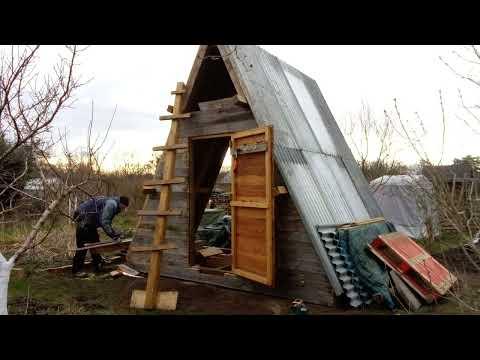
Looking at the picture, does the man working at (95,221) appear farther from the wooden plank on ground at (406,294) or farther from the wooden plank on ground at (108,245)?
the wooden plank on ground at (406,294)

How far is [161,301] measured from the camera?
19.5 ft

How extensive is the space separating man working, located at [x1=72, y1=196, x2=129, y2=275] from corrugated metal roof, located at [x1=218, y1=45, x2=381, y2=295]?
3503 millimetres

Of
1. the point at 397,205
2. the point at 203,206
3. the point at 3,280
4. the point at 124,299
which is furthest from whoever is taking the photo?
the point at 397,205

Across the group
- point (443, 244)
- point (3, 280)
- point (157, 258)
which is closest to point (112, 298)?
point (157, 258)

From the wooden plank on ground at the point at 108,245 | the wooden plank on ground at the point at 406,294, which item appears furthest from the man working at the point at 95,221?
the wooden plank on ground at the point at 406,294

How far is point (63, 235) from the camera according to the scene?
10078mm

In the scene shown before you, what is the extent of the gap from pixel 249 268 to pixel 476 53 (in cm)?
430

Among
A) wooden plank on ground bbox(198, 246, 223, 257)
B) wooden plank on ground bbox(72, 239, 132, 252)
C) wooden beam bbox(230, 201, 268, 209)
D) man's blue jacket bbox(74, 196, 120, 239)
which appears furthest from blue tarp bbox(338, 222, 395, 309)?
wooden plank on ground bbox(72, 239, 132, 252)

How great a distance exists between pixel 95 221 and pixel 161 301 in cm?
297

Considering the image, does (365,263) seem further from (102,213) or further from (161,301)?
(102,213)

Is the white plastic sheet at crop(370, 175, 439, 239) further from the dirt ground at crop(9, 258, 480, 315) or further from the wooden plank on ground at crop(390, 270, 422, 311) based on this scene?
the wooden plank on ground at crop(390, 270, 422, 311)

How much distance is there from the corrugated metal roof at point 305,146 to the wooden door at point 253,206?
18.1 inches

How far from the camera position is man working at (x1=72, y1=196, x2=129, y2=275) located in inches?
306
